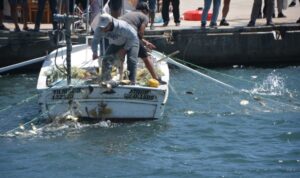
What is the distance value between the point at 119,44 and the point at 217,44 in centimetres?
717

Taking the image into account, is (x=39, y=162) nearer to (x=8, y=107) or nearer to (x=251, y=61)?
(x=8, y=107)

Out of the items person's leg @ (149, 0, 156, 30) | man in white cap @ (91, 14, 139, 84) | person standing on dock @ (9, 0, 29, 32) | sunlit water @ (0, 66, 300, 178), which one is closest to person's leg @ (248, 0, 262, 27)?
person's leg @ (149, 0, 156, 30)

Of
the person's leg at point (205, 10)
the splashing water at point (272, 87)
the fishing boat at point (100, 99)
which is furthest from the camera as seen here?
the person's leg at point (205, 10)

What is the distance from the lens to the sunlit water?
13.1 metres

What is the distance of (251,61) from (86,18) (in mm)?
5666

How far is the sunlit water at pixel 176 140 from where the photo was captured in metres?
13.1

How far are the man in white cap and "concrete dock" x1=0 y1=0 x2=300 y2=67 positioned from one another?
6369 mm

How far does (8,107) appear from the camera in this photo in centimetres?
1758

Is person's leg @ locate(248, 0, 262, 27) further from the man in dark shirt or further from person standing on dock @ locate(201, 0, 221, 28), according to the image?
the man in dark shirt

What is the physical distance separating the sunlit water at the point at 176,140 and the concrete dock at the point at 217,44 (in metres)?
2.94

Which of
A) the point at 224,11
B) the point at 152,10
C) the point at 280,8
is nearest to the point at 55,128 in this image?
the point at 152,10

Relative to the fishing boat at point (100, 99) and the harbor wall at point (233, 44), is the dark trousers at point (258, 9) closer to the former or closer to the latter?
the harbor wall at point (233, 44)

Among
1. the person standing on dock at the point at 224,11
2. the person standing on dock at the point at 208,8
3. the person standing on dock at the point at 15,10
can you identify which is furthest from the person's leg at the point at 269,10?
the person standing on dock at the point at 15,10

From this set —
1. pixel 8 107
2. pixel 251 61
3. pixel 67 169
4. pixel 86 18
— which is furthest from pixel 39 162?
pixel 251 61
